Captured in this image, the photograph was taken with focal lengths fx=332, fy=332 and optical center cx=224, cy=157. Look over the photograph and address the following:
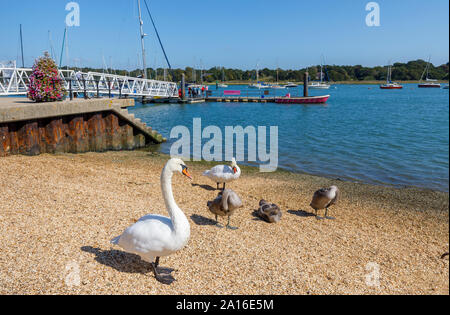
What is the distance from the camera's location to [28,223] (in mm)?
5906

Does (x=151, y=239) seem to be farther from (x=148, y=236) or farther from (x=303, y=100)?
(x=303, y=100)

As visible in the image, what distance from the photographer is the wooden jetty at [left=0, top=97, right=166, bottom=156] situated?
471 inches

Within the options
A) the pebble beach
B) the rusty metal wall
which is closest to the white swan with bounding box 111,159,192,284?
the pebble beach

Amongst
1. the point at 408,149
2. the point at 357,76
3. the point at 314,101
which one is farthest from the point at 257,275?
the point at 357,76

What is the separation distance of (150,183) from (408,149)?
14.8 m

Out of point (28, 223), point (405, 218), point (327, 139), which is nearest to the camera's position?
point (28, 223)

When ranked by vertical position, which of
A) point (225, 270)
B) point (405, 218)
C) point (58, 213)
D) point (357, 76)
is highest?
point (357, 76)

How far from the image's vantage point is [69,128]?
47.4 feet

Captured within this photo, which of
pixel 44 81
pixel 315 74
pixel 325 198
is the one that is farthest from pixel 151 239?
pixel 315 74

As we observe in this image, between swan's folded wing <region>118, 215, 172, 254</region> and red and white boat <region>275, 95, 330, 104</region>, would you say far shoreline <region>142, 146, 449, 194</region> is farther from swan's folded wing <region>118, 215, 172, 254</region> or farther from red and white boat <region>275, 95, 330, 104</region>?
red and white boat <region>275, 95, 330, 104</region>

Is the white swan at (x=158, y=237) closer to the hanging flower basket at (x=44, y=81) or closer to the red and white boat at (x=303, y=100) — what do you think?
the hanging flower basket at (x=44, y=81)

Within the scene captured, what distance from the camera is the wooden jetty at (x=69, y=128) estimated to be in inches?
471

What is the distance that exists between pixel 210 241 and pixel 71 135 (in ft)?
35.2

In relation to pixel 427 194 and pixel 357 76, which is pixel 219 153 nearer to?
pixel 427 194
